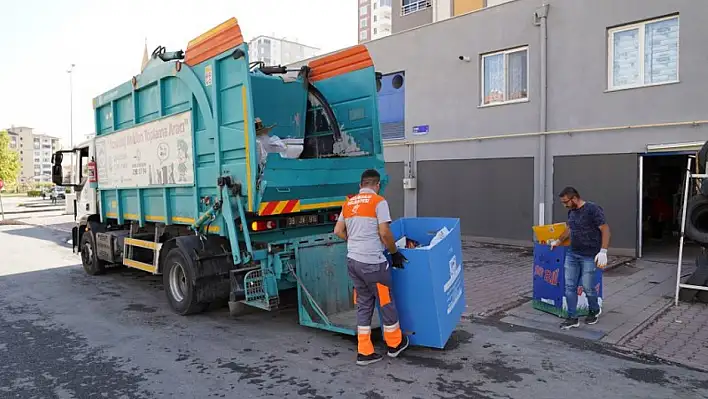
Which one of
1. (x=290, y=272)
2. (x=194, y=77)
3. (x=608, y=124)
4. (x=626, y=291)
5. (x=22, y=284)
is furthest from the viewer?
(x=608, y=124)

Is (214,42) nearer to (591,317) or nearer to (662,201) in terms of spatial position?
(591,317)

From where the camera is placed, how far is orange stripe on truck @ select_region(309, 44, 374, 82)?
6430 mm

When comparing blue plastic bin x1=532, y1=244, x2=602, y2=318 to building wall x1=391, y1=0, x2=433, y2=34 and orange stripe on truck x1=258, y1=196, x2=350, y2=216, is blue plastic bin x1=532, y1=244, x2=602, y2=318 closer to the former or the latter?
orange stripe on truck x1=258, y1=196, x2=350, y2=216

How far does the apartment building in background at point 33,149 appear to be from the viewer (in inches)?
4831

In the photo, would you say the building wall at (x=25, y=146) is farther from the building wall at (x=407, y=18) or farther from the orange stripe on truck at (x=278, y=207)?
the orange stripe on truck at (x=278, y=207)

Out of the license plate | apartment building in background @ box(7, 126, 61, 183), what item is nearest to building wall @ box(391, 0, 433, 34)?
the license plate

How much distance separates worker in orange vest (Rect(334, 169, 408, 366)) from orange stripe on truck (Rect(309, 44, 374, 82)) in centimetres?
236

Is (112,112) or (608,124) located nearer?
(112,112)

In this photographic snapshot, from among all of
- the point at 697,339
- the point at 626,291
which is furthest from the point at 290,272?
the point at 626,291

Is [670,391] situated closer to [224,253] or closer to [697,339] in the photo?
[697,339]

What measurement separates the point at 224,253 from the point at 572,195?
3.97m

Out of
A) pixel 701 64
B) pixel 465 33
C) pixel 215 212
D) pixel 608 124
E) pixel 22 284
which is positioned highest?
pixel 465 33

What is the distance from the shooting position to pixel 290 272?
224 inches

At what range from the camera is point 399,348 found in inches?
185
